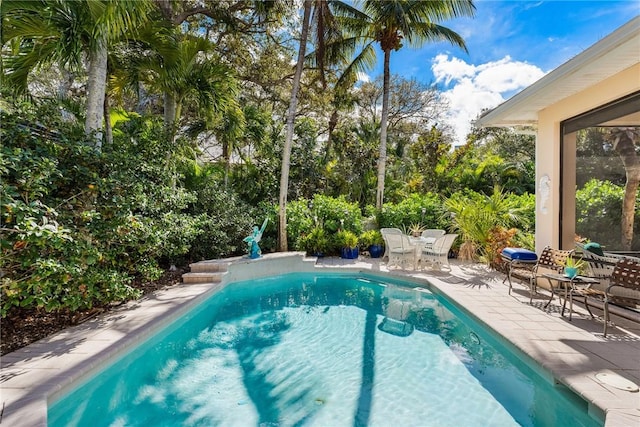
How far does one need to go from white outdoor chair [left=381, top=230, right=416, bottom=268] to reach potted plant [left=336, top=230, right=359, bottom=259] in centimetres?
166

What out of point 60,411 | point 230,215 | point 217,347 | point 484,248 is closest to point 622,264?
point 484,248

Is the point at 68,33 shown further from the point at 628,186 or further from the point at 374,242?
the point at 628,186

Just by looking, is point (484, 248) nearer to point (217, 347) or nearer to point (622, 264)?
point (622, 264)

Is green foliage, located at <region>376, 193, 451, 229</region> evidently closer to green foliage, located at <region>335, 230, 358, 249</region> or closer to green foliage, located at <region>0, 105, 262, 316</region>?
green foliage, located at <region>335, 230, 358, 249</region>

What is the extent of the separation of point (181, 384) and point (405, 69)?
77.1 ft

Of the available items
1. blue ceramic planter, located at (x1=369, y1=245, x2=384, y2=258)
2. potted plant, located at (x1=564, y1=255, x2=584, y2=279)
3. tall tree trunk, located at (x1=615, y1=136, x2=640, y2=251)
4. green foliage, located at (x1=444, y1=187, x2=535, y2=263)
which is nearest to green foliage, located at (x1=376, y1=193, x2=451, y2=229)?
green foliage, located at (x1=444, y1=187, x2=535, y2=263)

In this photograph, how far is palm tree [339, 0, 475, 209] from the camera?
11750 millimetres

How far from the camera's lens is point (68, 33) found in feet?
16.8

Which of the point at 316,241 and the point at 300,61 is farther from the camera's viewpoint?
the point at 316,241

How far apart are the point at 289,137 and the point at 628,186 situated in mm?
9095

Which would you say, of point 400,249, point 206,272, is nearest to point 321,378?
point 206,272

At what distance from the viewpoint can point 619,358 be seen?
4055 millimetres

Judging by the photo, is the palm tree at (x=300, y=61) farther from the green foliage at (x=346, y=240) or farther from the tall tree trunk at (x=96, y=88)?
the tall tree trunk at (x=96, y=88)

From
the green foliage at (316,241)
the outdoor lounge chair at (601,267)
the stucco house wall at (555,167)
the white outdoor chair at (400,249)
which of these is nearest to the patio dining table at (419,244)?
the white outdoor chair at (400,249)
